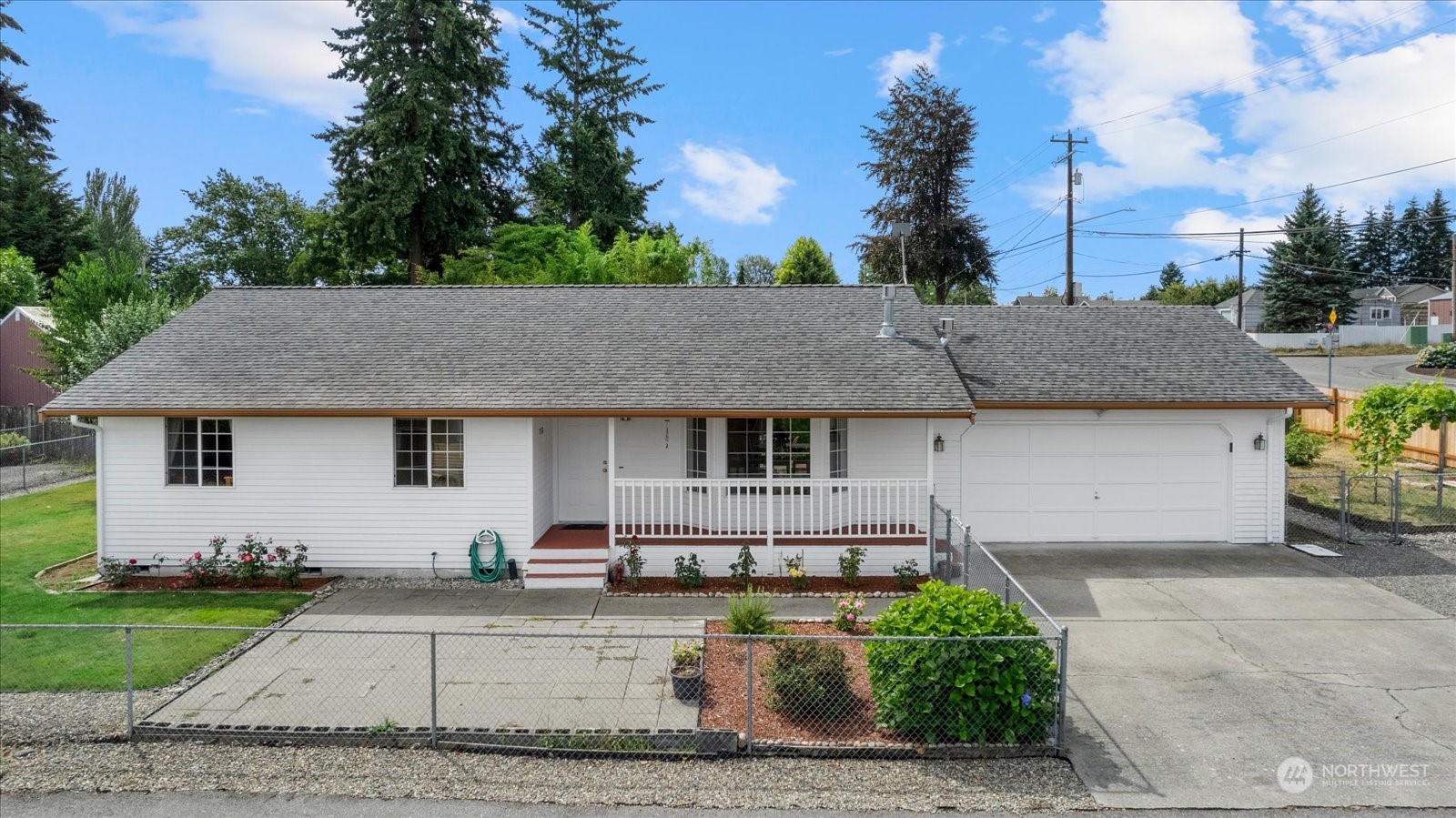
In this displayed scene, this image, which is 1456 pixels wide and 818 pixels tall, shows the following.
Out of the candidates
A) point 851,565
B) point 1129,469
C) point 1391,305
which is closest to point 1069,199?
point 1129,469

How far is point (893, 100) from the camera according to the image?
3716 centimetres

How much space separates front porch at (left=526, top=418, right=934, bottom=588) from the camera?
40.3ft

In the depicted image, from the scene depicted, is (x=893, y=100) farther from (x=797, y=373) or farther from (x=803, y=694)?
(x=803, y=694)

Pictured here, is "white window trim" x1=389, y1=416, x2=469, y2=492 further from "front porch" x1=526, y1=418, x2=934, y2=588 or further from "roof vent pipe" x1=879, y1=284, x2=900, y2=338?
"roof vent pipe" x1=879, y1=284, x2=900, y2=338

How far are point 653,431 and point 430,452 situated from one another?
340cm

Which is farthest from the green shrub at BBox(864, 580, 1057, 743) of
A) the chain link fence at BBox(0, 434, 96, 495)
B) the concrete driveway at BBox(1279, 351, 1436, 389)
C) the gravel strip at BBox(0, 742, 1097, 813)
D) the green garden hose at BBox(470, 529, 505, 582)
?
the concrete driveway at BBox(1279, 351, 1436, 389)

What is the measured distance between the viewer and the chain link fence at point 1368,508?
14750 mm

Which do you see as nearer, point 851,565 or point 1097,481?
point 851,565

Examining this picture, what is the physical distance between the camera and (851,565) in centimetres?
1201

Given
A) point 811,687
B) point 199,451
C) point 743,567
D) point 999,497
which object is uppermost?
point 199,451

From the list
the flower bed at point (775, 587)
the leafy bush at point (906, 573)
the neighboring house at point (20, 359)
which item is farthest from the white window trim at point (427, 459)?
the neighboring house at point (20, 359)

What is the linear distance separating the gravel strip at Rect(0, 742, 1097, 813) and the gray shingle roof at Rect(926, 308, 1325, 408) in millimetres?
8529

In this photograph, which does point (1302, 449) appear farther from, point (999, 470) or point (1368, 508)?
point (999, 470)

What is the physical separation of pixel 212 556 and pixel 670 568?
658 centimetres
